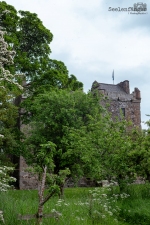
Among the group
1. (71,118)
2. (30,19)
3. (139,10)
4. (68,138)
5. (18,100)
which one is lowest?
(68,138)

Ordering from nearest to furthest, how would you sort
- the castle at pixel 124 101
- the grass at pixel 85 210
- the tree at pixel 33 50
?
the grass at pixel 85 210
the tree at pixel 33 50
the castle at pixel 124 101

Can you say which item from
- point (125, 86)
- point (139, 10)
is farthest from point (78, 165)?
point (125, 86)

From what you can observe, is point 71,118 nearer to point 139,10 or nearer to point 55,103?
point 55,103

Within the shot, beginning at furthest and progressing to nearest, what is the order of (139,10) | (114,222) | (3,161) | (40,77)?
(40,77) < (3,161) < (139,10) < (114,222)

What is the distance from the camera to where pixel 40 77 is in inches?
926

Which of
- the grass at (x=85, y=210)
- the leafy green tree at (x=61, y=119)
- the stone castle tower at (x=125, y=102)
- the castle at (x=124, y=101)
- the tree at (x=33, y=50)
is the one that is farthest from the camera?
the stone castle tower at (x=125, y=102)

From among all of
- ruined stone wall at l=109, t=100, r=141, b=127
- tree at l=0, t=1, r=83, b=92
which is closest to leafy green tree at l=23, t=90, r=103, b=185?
tree at l=0, t=1, r=83, b=92

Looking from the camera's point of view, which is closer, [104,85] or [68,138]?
[68,138]

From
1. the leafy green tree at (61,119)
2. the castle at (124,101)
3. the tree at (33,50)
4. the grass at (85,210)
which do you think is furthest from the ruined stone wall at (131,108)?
the grass at (85,210)

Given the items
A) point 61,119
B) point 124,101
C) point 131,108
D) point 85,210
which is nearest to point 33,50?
point 61,119

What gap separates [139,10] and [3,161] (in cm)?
1309

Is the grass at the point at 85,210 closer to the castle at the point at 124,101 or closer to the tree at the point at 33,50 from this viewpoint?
the tree at the point at 33,50

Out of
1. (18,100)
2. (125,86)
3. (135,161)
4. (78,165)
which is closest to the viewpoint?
(135,161)

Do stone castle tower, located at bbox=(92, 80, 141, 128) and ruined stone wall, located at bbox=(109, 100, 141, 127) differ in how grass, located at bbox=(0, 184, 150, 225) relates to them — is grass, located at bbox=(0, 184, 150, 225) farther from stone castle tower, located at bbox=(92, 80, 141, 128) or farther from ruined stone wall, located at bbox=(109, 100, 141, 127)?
ruined stone wall, located at bbox=(109, 100, 141, 127)
